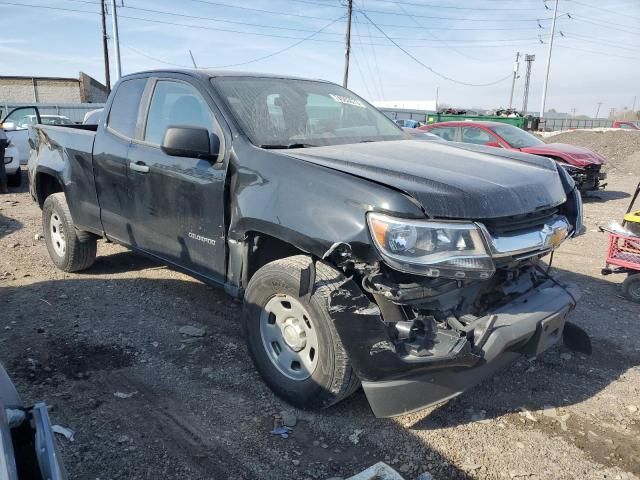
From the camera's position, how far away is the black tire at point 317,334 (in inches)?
105

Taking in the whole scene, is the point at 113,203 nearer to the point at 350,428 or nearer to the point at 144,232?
the point at 144,232

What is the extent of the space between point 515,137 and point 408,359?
978cm

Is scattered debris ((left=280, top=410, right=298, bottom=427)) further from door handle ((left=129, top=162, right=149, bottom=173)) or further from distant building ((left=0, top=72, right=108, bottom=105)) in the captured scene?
distant building ((left=0, top=72, right=108, bottom=105))

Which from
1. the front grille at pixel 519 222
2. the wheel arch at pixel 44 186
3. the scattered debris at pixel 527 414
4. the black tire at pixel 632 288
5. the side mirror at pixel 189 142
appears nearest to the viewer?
the front grille at pixel 519 222

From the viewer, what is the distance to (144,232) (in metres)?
4.07

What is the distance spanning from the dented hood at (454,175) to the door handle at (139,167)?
132 centimetres

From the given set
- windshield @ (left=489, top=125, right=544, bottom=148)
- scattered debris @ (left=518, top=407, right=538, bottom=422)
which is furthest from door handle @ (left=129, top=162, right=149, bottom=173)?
windshield @ (left=489, top=125, right=544, bottom=148)

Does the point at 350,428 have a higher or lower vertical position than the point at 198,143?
lower

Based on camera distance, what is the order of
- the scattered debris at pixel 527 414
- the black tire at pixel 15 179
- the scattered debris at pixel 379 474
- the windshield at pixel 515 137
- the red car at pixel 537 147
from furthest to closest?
1. the black tire at pixel 15 179
2. the windshield at pixel 515 137
3. the red car at pixel 537 147
4. the scattered debris at pixel 527 414
5. the scattered debris at pixel 379 474

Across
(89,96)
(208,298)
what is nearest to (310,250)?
(208,298)

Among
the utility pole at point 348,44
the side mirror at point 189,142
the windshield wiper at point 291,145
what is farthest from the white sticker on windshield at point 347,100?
the utility pole at point 348,44

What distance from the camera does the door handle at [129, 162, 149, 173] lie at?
3887mm

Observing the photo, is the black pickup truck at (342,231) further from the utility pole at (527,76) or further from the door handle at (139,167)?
the utility pole at (527,76)

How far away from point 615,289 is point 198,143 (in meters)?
4.30
